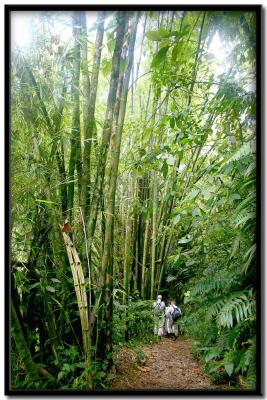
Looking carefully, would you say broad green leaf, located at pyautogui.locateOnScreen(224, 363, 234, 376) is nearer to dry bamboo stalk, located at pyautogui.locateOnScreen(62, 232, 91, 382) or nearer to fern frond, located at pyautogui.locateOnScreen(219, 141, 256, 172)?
dry bamboo stalk, located at pyautogui.locateOnScreen(62, 232, 91, 382)

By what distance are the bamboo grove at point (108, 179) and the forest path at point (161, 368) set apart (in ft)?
0.24

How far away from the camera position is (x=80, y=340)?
177 cm

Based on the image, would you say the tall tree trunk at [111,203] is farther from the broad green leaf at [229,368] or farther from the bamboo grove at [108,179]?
the broad green leaf at [229,368]

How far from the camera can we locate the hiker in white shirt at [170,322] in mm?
1975

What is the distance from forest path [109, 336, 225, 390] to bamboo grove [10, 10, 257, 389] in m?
0.07

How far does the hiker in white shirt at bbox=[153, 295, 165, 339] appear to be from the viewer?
203cm

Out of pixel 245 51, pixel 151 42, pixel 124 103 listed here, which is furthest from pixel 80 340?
pixel 245 51

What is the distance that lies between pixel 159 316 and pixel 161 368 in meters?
0.31

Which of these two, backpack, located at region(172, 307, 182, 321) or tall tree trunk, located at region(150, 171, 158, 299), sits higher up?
tall tree trunk, located at region(150, 171, 158, 299)

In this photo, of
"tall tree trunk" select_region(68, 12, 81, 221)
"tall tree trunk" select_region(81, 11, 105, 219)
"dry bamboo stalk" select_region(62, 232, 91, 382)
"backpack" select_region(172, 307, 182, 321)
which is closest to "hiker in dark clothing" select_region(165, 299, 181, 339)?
"backpack" select_region(172, 307, 182, 321)

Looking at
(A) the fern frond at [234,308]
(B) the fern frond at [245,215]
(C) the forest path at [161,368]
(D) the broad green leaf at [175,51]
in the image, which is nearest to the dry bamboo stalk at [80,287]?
(C) the forest path at [161,368]

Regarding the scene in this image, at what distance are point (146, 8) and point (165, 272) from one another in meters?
1.72

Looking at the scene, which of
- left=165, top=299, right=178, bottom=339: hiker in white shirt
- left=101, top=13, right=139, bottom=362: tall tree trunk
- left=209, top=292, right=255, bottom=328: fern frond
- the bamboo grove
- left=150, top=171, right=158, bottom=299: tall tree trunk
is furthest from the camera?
left=150, top=171, right=158, bottom=299: tall tree trunk

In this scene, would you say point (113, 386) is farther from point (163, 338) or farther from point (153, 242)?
point (153, 242)
